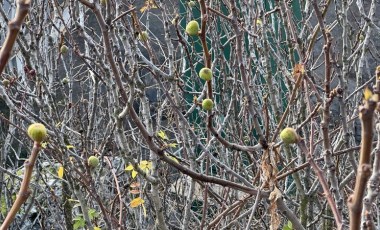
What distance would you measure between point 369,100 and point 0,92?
205 cm

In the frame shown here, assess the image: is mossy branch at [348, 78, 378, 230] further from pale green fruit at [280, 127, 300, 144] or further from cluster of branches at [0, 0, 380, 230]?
pale green fruit at [280, 127, 300, 144]

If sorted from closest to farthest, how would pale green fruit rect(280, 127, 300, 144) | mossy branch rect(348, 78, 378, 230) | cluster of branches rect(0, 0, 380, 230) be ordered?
mossy branch rect(348, 78, 378, 230) → pale green fruit rect(280, 127, 300, 144) → cluster of branches rect(0, 0, 380, 230)

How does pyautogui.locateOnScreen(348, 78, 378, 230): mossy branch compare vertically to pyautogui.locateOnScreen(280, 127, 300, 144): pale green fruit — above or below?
below

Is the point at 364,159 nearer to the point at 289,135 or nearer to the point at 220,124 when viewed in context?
the point at 289,135

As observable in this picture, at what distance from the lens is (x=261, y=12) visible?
3424 mm

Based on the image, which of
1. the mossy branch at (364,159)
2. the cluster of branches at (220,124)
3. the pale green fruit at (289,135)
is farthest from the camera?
the cluster of branches at (220,124)

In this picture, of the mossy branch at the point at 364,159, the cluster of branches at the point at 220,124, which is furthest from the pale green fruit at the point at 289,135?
the mossy branch at the point at 364,159

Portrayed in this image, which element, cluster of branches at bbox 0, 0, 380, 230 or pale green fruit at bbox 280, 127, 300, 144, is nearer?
pale green fruit at bbox 280, 127, 300, 144

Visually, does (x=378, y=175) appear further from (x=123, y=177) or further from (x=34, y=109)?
(x=123, y=177)

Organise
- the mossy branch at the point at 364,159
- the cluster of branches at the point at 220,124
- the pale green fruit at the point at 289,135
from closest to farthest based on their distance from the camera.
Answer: the mossy branch at the point at 364,159, the pale green fruit at the point at 289,135, the cluster of branches at the point at 220,124

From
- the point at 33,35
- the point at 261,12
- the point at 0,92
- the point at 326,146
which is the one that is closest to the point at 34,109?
the point at 33,35

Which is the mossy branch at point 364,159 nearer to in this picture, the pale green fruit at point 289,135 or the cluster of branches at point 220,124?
the cluster of branches at point 220,124

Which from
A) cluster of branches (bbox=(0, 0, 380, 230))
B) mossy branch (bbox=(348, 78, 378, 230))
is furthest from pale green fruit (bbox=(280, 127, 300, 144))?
mossy branch (bbox=(348, 78, 378, 230))

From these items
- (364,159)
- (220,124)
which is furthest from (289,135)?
(220,124)
